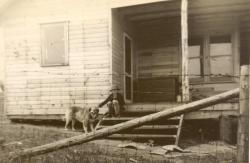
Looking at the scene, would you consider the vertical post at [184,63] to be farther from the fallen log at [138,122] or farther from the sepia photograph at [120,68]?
the fallen log at [138,122]

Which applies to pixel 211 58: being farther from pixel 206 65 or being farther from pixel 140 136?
pixel 140 136

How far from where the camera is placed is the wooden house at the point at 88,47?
32.2 feet

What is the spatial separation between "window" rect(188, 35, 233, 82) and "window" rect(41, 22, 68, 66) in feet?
12.6

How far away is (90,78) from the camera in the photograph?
32.5 feet

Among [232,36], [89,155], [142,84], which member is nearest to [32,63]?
[142,84]

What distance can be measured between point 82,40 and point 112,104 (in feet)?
6.04

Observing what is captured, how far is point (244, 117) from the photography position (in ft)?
14.3

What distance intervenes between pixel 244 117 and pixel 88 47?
20.0 ft

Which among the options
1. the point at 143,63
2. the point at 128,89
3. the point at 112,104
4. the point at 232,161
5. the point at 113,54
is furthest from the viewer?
the point at 143,63

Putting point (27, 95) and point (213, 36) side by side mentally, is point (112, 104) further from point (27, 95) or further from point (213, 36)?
point (213, 36)

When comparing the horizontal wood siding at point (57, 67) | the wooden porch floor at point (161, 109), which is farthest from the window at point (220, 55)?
the horizontal wood siding at point (57, 67)

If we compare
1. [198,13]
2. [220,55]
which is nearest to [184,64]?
[198,13]

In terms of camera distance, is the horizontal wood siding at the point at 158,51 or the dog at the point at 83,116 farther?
the horizontal wood siding at the point at 158,51

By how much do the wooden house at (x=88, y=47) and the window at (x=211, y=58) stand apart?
29 millimetres
